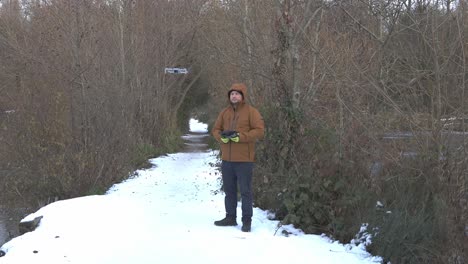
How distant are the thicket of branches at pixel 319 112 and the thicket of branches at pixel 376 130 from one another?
19 mm

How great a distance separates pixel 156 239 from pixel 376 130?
3.09 meters

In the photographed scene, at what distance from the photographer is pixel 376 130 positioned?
238 inches

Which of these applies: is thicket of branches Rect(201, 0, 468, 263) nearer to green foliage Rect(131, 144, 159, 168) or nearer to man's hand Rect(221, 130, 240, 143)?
man's hand Rect(221, 130, 240, 143)

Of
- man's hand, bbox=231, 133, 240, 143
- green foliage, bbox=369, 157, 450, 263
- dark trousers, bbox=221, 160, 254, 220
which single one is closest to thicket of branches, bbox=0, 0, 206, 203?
dark trousers, bbox=221, 160, 254, 220

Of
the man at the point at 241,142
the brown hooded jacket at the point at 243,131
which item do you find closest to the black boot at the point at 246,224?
the man at the point at 241,142

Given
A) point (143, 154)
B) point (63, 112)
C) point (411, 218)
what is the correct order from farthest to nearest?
point (143, 154) < point (63, 112) < point (411, 218)

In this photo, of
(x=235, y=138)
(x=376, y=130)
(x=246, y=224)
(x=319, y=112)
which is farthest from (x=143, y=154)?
(x=376, y=130)

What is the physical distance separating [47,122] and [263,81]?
4.48 m

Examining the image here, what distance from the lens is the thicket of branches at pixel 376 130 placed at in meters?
4.89

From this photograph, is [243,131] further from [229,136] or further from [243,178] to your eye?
[243,178]

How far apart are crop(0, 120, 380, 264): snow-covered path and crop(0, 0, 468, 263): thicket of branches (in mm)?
521

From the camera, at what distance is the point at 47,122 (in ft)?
32.0

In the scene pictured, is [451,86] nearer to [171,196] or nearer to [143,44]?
[171,196]

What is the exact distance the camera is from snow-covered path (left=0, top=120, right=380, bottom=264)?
533 cm
